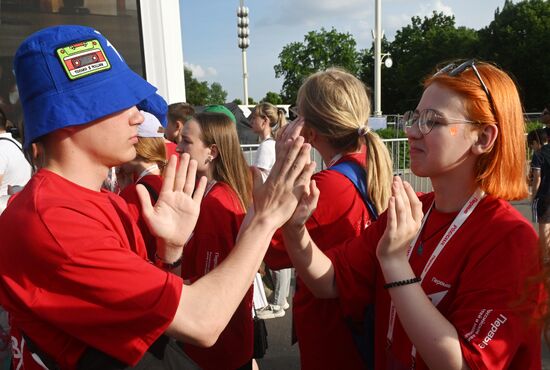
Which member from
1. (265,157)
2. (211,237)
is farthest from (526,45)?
(211,237)

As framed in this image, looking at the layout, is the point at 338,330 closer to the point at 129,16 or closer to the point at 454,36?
the point at 129,16

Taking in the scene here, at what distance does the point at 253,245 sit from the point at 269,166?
4.77 metres

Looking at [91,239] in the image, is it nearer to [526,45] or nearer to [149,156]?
[149,156]

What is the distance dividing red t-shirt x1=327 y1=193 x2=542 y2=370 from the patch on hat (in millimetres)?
1278

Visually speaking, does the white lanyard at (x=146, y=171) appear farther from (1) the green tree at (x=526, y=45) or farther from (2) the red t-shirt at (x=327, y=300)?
(1) the green tree at (x=526, y=45)

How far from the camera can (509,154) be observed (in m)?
1.75

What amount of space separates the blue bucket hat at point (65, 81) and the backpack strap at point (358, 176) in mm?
1211

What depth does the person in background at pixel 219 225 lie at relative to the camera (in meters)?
2.79

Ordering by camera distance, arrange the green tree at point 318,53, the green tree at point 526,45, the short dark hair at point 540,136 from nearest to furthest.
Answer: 1. the short dark hair at point 540,136
2. the green tree at point 526,45
3. the green tree at point 318,53

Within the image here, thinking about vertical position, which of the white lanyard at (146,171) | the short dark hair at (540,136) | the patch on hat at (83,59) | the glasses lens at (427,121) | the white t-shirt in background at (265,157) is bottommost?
the short dark hair at (540,136)

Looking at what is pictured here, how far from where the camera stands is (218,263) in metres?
2.82

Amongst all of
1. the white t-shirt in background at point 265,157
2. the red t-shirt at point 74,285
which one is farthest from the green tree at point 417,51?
the red t-shirt at point 74,285

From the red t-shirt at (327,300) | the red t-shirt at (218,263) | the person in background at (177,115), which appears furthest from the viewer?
the person in background at (177,115)

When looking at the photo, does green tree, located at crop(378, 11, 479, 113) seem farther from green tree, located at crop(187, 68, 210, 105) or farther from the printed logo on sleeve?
the printed logo on sleeve
